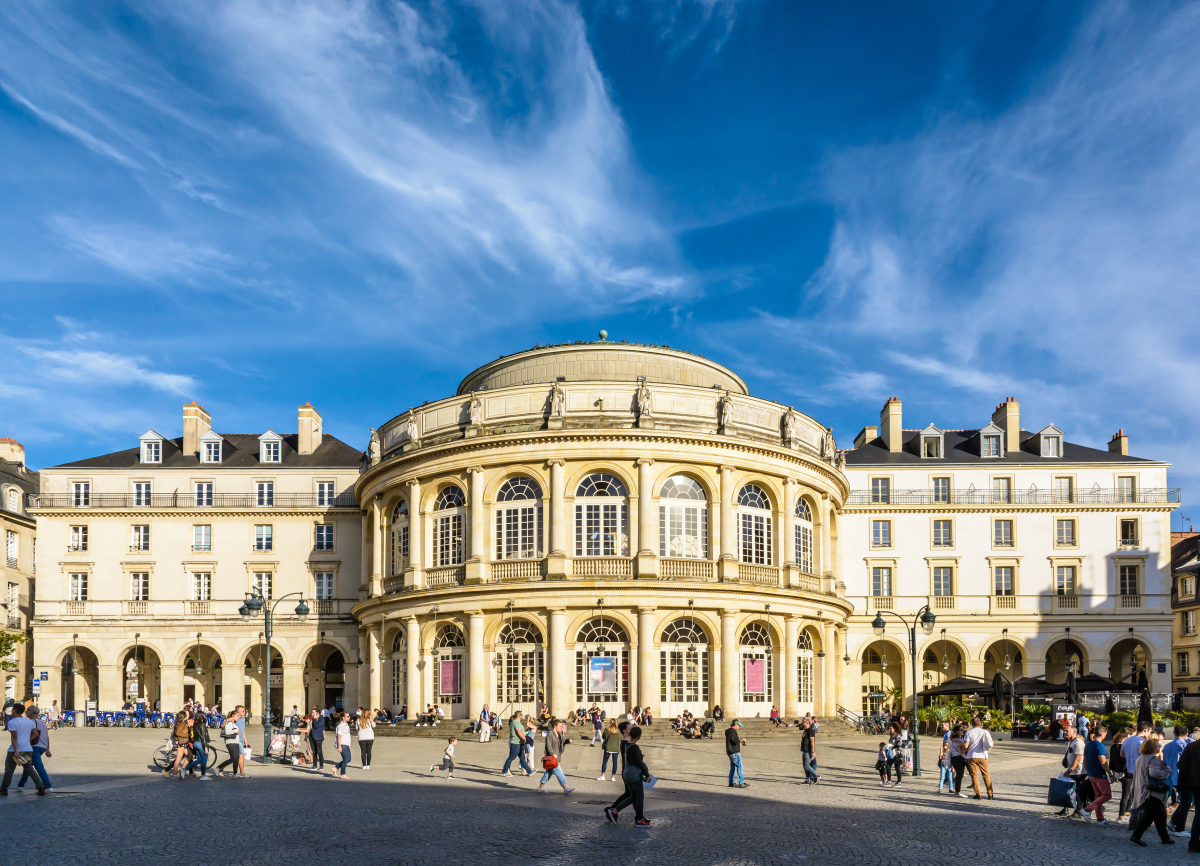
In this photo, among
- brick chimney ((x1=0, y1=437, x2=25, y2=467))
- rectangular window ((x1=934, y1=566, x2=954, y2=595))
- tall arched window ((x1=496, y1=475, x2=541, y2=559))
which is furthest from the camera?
brick chimney ((x1=0, y1=437, x2=25, y2=467))

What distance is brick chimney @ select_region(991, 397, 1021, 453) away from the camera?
66938 mm

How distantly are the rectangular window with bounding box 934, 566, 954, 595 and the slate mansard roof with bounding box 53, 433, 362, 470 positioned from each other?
33.3m

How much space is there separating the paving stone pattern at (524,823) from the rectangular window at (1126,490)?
1523 inches

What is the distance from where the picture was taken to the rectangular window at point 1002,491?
212ft

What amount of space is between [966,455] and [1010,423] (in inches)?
131

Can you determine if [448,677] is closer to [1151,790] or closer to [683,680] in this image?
[683,680]

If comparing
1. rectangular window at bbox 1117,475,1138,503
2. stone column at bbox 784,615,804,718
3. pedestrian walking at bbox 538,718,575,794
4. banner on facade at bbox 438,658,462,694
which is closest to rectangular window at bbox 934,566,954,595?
rectangular window at bbox 1117,475,1138,503

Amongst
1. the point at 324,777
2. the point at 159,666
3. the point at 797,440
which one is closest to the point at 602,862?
the point at 324,777

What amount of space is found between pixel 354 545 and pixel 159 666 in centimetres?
1328

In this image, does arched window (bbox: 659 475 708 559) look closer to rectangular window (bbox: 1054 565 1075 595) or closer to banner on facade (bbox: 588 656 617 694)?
banner on facade (bbox: 588 656 617 694)

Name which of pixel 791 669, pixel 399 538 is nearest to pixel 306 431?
pixel 399 538

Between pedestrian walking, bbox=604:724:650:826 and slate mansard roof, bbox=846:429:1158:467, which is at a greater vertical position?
slate mansard roof, bbox=846:429:1158:467

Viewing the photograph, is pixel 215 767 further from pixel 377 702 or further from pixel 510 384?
pixel 510 384

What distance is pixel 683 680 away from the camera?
155 ft
